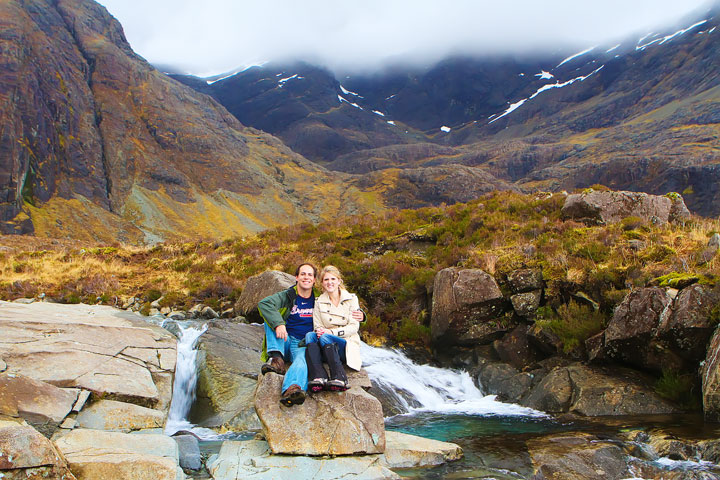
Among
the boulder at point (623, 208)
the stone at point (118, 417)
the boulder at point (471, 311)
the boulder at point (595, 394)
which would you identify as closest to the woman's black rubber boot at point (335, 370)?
the stone at point (118, 417)

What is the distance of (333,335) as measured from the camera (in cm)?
660

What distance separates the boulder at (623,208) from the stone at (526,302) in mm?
5523

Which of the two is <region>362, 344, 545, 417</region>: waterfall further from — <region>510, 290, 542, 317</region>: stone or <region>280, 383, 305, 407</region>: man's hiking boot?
A: <region>280, 383, 305, 407</region>: man's hiking boot

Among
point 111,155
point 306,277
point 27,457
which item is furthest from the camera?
point 111,155

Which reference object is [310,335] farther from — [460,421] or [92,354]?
[92,354]

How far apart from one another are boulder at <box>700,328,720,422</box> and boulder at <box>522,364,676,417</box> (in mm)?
1014

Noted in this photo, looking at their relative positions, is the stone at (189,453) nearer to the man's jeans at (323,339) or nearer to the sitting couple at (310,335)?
the sitting couple at (310,335)

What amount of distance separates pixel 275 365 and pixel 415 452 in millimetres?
2525

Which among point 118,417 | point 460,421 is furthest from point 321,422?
point 460,421

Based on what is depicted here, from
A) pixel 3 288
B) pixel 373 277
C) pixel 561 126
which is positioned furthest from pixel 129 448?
pixel 561 126

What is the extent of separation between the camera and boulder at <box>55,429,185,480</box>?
4.98m

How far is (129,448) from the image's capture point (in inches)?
229

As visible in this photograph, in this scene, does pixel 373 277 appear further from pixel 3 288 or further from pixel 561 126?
pixel 561 126

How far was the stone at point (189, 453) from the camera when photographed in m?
6.21
